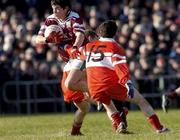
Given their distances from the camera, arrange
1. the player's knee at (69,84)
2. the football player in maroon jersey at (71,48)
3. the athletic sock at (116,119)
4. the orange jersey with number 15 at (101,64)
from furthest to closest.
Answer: the football player in maroon jersey at (71,48), the player's knee at (69,84), the athletic sock at (116,119), the orange jersey with number 15 at (101,64)

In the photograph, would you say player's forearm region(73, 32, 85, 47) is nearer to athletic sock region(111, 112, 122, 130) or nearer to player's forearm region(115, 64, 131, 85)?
player's forearm region(115, 64, 131, 85)

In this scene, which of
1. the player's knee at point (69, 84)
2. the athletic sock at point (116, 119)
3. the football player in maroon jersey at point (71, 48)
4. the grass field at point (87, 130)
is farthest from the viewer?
the football player in maroon jersey at point (71, 48)

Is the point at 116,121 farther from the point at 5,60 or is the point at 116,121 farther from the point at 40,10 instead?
the point at 40,10

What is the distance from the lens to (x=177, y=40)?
77.3 ft

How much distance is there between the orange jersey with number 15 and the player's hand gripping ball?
2.15 ft

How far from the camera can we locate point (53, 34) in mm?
13156

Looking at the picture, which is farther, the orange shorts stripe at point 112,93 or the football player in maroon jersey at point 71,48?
the football player in maroon jersey at point 71,48

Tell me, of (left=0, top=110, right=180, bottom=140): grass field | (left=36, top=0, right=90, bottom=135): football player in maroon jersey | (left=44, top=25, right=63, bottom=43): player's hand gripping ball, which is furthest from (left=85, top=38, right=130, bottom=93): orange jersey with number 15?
(left=0, top=110, right=180, bottom=140): grass field

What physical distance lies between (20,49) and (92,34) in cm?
1017

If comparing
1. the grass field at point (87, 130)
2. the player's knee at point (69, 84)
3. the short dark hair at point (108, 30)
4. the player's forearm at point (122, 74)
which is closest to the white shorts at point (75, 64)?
the player's knee at point (69, 84)

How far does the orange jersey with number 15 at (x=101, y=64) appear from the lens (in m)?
12.5

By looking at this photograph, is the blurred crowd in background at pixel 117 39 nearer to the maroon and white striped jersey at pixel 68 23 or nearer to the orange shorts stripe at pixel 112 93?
the maroon and white striped jersey at pixel 68 23

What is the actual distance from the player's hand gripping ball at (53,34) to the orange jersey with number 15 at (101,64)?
2.15ft

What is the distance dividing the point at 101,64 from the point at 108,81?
280 mm
